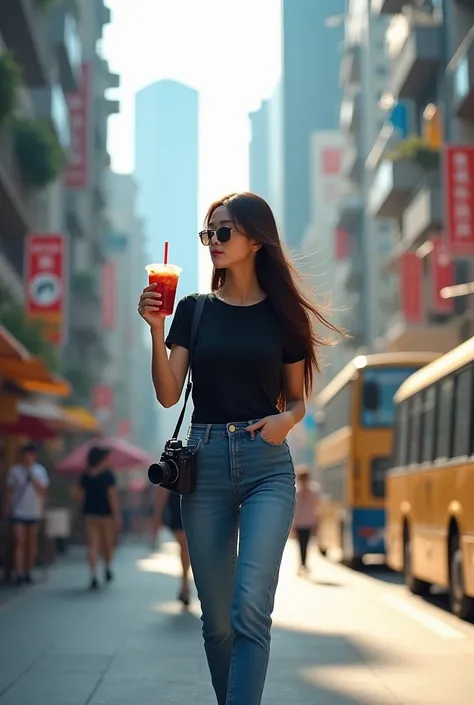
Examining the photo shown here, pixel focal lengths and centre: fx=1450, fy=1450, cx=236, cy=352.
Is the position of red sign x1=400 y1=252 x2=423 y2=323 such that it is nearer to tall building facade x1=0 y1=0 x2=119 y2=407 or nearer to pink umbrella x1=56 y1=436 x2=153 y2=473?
pink umbrella x1=56 y1=436 x2=153 y2=473

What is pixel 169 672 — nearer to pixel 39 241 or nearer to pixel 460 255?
pixel 460 255

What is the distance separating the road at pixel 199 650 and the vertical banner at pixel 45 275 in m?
20.8

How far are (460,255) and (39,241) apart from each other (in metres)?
12.6

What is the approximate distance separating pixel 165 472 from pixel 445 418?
9573 millimetres

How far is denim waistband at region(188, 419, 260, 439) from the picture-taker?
506cm

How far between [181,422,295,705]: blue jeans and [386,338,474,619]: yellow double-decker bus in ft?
23.4

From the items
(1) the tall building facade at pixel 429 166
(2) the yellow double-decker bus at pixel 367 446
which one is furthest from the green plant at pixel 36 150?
(2) the yellow double-decker bus at pixel 367 446

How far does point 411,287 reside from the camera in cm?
4231

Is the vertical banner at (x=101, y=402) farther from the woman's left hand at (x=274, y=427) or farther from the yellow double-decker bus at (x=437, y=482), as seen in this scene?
the woman's left hand at (x=274, y=427)

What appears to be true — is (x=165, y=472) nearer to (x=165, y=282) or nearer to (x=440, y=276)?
(x=165, y=282)

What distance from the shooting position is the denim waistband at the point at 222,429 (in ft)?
16.6

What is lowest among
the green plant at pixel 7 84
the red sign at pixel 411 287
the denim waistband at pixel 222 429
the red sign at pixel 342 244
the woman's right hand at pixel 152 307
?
the denim waistband at pixel 222 429

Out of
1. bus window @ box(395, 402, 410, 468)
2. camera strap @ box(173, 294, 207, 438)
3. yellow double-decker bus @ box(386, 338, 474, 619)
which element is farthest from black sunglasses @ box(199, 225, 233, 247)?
bus window @ box(395, 402, 410, 468)

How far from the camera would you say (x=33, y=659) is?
966cm
